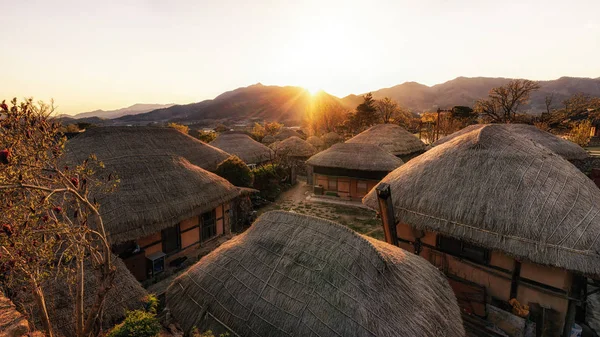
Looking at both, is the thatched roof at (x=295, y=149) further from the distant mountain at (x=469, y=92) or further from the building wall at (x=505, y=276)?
the distant mountain at (x=469, y=92)

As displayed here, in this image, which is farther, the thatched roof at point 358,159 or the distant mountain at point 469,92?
the distant mountain at point 469,92

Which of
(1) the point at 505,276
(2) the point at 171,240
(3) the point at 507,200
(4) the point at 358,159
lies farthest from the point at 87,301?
(4) the point at 358,159

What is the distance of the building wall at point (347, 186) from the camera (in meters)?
20.8

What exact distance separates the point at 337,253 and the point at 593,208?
8.88 m

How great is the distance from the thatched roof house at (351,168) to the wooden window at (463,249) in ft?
31.3

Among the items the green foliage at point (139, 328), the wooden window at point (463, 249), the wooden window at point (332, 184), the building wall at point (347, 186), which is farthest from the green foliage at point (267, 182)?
the green foliage at point (139, 328)

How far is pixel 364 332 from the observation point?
4.80 m

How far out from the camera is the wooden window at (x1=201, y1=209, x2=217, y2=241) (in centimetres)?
1338

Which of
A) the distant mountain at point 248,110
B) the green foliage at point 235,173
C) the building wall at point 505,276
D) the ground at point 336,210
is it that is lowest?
the ground at point 336,210

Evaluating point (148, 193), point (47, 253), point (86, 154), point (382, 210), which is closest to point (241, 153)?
point (86, 154)

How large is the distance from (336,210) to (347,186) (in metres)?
2.69

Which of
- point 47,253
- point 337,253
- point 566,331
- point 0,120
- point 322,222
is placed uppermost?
point 0,120

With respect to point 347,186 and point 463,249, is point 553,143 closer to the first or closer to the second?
point 347,186

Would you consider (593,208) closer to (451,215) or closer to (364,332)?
(451,215)
